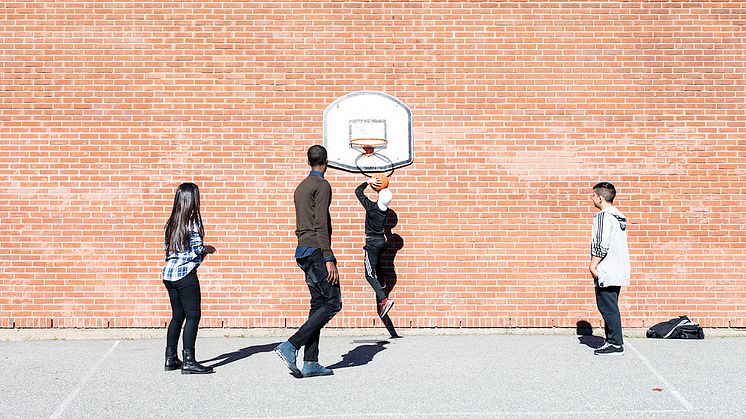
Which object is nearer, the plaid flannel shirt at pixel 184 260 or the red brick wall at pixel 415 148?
the plaid flannel shirt at pixel 184 260

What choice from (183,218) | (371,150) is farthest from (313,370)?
(371,150)

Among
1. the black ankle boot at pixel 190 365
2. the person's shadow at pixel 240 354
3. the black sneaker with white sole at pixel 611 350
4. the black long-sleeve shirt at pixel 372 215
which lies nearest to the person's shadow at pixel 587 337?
the black sneaker with white sole at pixel 611 350

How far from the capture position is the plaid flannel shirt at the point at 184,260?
7.32 m

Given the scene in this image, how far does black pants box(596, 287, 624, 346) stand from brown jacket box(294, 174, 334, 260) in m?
2.90

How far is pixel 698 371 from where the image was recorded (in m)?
7.49

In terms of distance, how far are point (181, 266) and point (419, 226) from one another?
3.31 meters

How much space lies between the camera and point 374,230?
30.3 ft

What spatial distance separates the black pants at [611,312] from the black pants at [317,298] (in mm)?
2779

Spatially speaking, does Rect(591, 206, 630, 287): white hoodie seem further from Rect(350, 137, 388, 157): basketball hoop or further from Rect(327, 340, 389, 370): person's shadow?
Rect(350, 137, 388, 157): basketball hoop

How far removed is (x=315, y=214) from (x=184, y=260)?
50.6 inches

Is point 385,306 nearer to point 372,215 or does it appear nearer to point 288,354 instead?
point 372,215

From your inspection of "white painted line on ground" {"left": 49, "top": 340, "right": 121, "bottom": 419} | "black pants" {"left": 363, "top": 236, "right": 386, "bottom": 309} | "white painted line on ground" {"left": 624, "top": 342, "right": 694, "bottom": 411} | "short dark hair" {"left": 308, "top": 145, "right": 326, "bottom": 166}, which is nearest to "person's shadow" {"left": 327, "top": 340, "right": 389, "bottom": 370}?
"black pants" {"left": 363, "top": 236, "right": 386, "bottom": 309}

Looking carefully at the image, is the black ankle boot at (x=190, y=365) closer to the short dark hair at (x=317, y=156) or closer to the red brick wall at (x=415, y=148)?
the short dark hair at (x=317, y=156)

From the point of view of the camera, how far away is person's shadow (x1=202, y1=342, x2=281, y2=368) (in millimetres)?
8039
